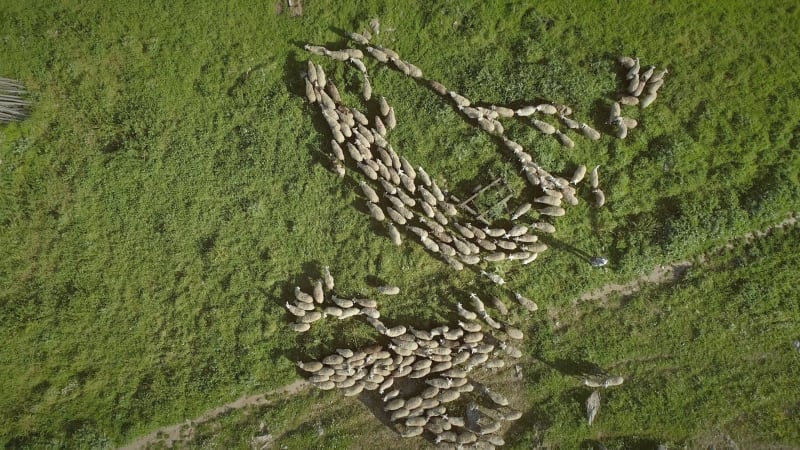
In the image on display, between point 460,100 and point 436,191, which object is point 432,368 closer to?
point 436,191

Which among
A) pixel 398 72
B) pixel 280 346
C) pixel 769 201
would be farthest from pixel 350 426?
pixel 769 201

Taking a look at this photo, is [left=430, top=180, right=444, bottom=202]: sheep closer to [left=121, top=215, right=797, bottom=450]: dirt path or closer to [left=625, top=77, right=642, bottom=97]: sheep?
[left=121, top=215, right=797, bottom=450]: dirt path

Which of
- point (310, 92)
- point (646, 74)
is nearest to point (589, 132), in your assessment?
point (646, 74)

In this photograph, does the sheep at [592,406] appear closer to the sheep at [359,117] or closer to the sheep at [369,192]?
the sheep at [369,192]

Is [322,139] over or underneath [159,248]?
over

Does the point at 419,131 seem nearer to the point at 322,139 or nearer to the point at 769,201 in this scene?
the point at 322,139

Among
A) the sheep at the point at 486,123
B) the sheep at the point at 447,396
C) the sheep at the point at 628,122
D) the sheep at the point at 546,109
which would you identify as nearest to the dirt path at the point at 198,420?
the sheep at the point at 447,396
